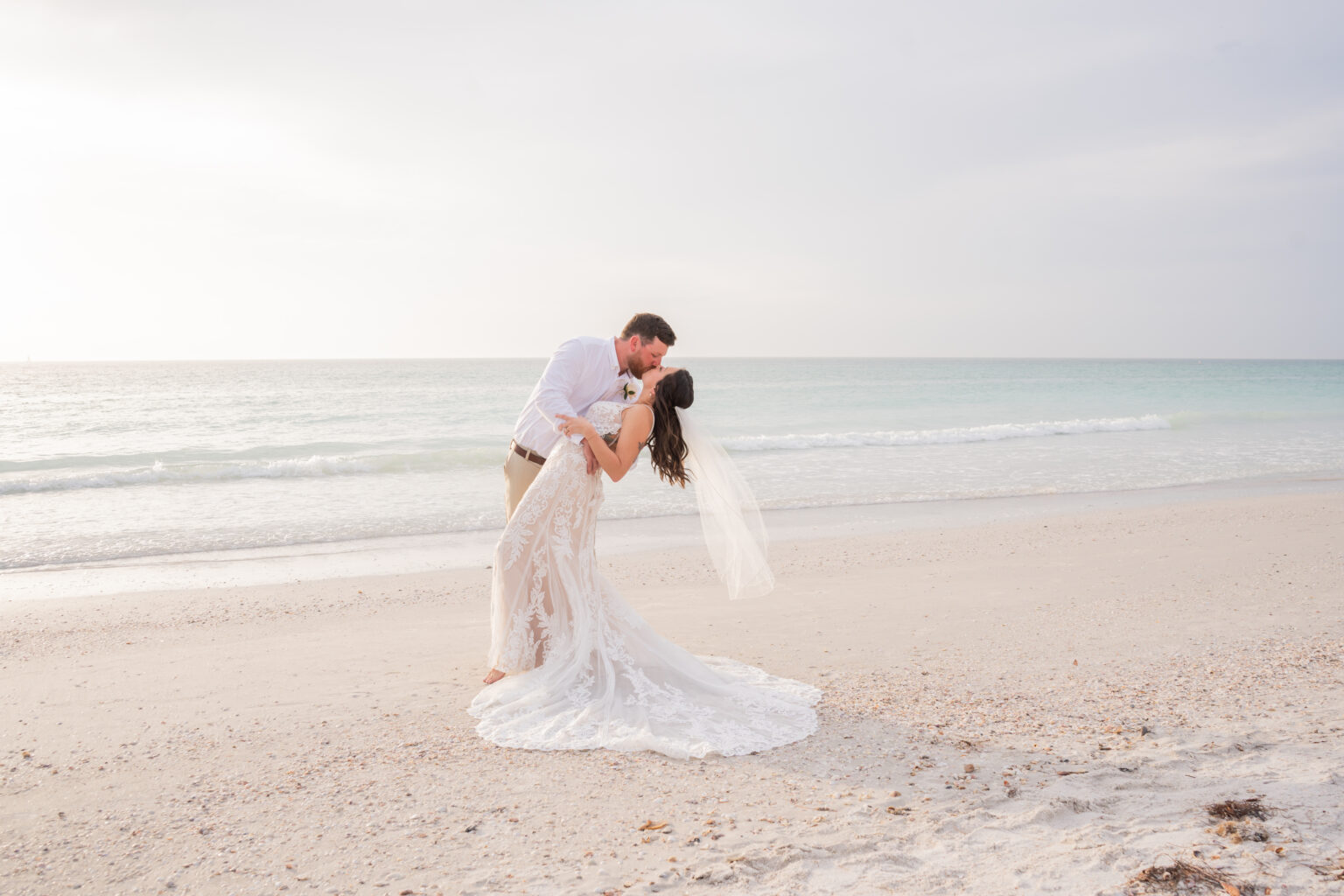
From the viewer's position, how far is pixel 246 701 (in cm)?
457

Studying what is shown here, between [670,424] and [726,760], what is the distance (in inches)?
74.1

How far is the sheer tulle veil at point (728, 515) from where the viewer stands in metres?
5.12

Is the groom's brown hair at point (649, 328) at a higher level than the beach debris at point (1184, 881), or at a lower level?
higher

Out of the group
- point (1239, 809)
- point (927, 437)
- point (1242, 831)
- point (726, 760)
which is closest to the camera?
point (1242, 831)

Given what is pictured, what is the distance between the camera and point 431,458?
1795 cm

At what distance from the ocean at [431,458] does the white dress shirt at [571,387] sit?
0.88 m

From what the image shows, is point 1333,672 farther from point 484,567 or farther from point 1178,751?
point 484,567

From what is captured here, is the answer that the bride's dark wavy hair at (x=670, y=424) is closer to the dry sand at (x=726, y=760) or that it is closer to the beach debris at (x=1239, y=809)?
the dry sand at (x=726, y=760)

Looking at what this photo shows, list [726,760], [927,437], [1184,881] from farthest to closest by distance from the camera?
[927,437] < [726,760] < [1184,881]

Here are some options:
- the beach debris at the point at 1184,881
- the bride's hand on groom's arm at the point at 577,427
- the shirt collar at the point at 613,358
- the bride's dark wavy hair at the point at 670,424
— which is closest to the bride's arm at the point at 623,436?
the bride's hand on groom's arm at the point at 577,427

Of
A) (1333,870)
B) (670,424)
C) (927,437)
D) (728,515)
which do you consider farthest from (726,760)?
(927,437)

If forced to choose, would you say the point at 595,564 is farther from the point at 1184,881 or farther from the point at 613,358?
the point at 1184,881

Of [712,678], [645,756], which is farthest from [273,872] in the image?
[712,678]

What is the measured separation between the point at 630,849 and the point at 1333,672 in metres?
4.25
